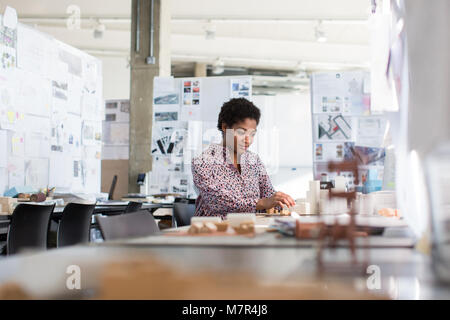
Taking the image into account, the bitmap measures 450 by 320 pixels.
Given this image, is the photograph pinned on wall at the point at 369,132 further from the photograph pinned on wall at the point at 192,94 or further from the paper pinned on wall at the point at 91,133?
the paper pinned on wall at the point at 91,133

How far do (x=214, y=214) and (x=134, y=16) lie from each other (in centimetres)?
513

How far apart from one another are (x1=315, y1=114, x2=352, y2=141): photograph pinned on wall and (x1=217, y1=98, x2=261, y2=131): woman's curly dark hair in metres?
1.84

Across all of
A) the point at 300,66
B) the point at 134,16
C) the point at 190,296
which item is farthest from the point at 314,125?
the point at 300,66

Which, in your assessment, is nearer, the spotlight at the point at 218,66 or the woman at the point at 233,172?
the woman at the point at 233,172

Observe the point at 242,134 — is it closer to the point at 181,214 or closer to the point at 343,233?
the point at 181,214

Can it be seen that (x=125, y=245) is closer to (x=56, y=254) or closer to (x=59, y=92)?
(x=56, y=254)

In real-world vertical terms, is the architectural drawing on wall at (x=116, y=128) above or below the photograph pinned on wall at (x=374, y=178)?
above

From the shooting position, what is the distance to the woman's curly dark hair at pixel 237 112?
273cm

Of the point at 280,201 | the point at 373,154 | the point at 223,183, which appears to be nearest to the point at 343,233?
the point at 280,201

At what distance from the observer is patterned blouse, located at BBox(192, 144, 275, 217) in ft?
8.05

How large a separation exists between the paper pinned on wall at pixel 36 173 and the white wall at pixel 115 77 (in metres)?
8.24

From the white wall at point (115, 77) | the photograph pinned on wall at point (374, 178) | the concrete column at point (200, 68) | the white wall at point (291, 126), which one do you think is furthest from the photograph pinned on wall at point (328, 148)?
the concrete column at point (200, 68)

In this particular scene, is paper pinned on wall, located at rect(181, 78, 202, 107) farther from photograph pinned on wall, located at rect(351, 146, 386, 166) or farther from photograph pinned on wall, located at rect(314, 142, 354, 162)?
photograph pinned on wall, located at rect(351, 146, 386, 166)
